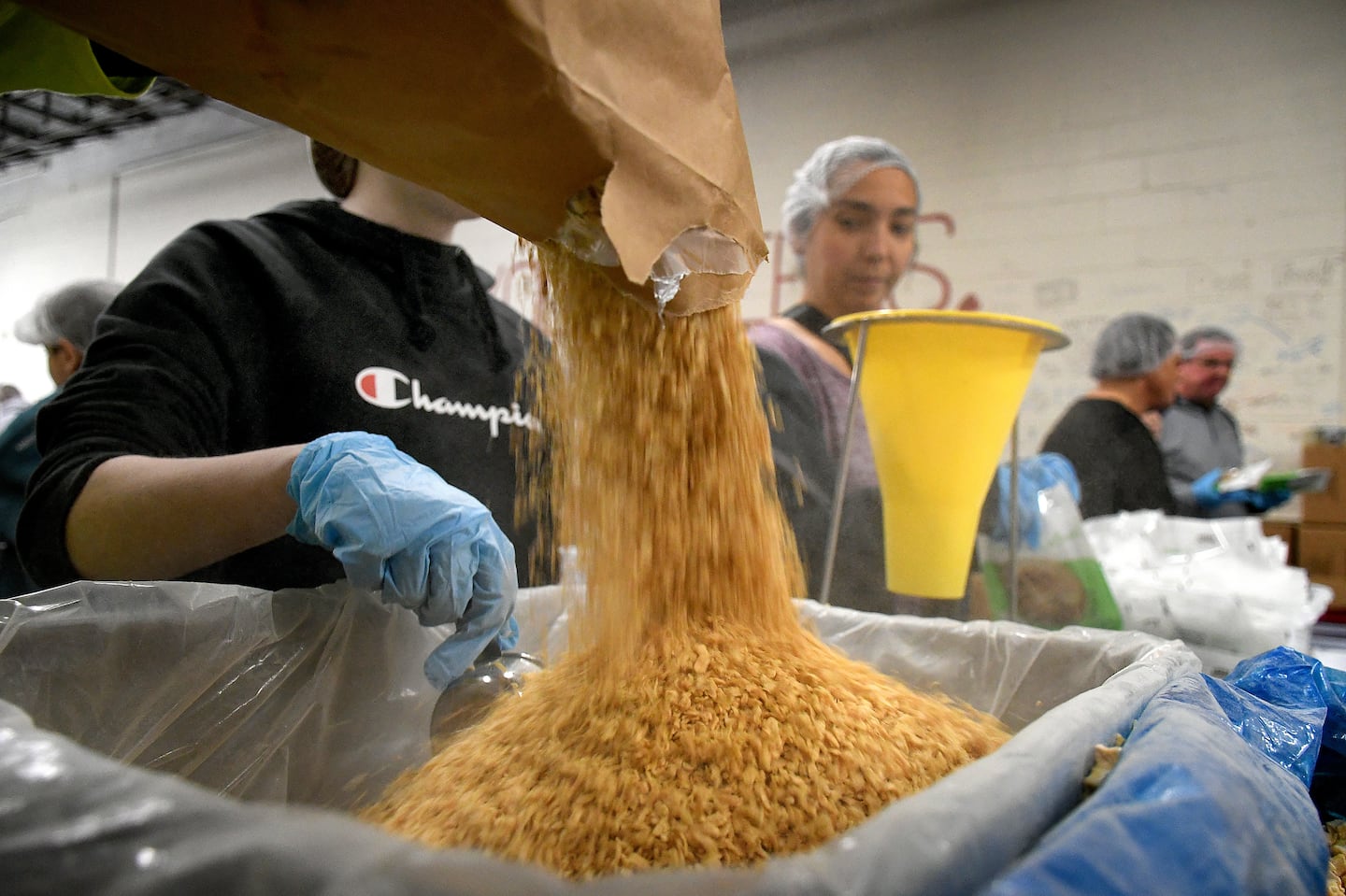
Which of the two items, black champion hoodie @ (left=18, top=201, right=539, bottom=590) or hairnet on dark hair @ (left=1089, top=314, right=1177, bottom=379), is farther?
hairnet on dark hair @ (left=1089, top=314, right=1177, bottom=379)

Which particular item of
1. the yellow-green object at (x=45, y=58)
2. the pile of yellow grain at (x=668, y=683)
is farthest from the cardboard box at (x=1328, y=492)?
the yellow-green object at (x=45, y=58)

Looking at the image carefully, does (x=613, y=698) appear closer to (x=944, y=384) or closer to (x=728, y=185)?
(x=728, y=185)

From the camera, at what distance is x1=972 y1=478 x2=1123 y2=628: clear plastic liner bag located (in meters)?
1.29

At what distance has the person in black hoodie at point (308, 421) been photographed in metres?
0.71

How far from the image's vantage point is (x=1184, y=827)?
335 millimetres

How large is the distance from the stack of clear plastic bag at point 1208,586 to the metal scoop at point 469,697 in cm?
108

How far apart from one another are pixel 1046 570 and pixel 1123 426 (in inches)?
46.3

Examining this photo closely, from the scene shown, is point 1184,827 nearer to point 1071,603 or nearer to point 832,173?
point 1071,603

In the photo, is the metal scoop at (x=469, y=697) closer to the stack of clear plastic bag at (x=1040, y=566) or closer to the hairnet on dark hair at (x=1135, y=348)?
the stack of clear plastic bag at (x=1040, y=566)

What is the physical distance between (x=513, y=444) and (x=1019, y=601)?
90 cm

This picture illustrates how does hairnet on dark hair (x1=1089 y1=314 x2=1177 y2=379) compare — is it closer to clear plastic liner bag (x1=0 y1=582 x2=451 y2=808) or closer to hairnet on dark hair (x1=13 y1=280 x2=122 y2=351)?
clear plastic liner bag (x1=0 y1=582 x2=451 y2=808)

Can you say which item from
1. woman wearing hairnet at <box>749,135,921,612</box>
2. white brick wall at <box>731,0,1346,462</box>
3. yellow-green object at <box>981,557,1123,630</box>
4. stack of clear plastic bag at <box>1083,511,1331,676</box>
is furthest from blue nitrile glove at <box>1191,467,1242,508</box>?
yellow-green object at <box>981,557,1123,630</box>

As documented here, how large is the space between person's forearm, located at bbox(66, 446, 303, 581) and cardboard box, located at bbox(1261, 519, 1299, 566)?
2.87 meters

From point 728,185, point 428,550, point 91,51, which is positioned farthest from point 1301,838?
point 91,51
